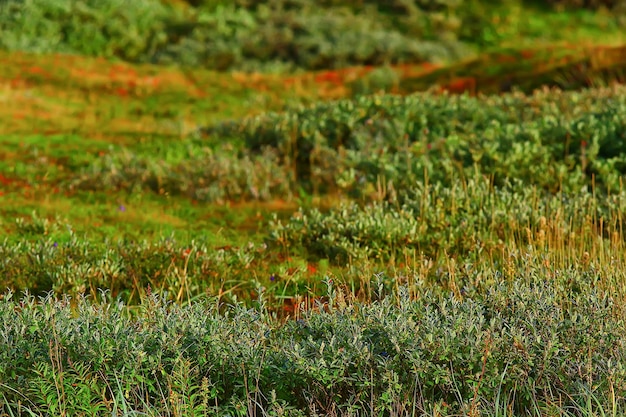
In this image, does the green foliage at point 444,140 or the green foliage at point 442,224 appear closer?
the green foliage at point 442,224

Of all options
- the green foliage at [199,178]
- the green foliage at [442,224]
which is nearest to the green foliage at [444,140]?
the green foliage at [442,224]

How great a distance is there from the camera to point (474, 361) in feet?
13.8

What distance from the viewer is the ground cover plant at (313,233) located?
4250mm

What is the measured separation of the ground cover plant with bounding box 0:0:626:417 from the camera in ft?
13.9

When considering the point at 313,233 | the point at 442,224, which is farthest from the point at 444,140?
the point at 313,233

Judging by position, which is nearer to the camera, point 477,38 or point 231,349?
point 231,349

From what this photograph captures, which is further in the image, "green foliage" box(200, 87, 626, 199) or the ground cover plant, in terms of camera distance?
"green foliage" box(200, 87, 626, 199)

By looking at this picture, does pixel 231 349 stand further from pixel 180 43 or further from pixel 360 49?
pixel 180 43

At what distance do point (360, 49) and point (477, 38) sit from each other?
14.6 feet

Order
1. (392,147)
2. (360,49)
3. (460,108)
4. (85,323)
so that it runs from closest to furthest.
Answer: (85,323)
(392,147)
(460,108)
(360,49)

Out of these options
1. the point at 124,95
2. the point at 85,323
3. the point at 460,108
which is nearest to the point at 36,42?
the point at 124,95

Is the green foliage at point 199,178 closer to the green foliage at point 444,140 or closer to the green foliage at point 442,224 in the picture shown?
the green foliage at point 444,140

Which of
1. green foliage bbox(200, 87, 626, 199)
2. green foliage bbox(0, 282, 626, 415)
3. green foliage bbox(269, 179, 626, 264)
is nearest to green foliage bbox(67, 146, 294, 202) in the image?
green foliage bbox(200, 87, 626, 199)

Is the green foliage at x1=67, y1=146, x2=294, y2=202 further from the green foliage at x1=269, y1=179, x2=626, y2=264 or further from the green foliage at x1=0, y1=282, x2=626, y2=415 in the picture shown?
the green foliage at x1=0, y1=282, x2=626, y2=415
